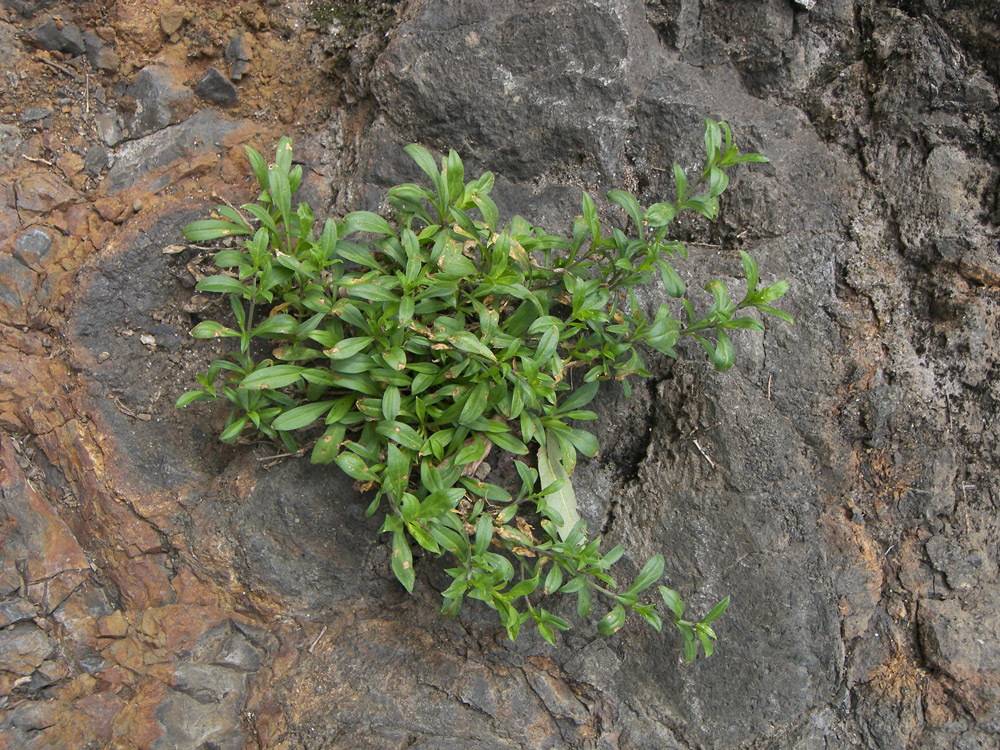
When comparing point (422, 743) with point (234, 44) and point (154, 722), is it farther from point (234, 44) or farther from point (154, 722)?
point (234, 44)

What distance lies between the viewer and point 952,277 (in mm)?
3232

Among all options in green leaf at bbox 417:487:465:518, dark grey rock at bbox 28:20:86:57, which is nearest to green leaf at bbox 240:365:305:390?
green leaf at bbox 417:487:465:518

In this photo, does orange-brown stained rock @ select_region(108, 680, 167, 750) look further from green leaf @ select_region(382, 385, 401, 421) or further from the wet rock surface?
green leaf @ select_region(382, 385, 401, 421)

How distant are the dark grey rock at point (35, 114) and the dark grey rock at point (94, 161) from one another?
9.3 inches

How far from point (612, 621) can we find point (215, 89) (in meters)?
3.04

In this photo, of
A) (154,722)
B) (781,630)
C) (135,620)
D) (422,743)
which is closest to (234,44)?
(135,620)

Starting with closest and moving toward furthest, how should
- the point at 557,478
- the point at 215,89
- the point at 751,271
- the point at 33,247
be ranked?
the point at 751,271 < the point at 557,478 < the point at 33,247 < the point at 215,89

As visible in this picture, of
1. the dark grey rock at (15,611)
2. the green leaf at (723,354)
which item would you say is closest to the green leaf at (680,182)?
the green leaf at (723,354)

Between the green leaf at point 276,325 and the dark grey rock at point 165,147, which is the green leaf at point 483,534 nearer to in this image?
the green leaf at point 276,325

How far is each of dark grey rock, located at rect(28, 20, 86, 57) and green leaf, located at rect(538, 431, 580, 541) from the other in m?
2.87

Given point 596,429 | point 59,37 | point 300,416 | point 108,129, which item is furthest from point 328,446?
point 59,37

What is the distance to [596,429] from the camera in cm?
328

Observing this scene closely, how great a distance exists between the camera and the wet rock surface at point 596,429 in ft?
10.0

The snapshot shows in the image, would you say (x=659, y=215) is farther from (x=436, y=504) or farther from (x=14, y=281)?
(x=14, y=281)
